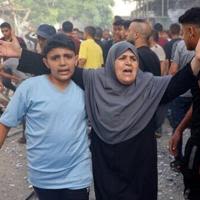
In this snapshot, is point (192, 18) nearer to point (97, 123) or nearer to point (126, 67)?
point (126, 67)

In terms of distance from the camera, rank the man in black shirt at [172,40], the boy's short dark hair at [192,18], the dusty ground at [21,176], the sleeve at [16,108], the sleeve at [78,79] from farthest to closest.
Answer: the man in black shirt at [172,40] → the dusty ground at [21,176] → the boy's short dark hair at [192,18] → the sleeve at [78,79] → the sleeve at [16,108]

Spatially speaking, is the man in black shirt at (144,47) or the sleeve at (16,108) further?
the man in black shirt at (144,47)

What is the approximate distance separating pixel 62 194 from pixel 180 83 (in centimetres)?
104

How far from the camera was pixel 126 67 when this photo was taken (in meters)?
2.64

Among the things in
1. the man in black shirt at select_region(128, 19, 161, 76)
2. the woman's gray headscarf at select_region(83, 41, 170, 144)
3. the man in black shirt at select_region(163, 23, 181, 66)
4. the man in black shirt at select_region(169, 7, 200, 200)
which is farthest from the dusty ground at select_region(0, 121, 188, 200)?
the woman's gray headscarf at select_region(83, 41, 170, 144)

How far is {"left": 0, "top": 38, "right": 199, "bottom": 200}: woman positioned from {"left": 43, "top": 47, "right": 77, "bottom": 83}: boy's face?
6.9 inches

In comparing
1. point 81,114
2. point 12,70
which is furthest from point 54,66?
point 12,70

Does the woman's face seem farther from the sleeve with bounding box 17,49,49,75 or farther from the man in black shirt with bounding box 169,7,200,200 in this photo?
the sleeve with bounding box 17,49,49,75

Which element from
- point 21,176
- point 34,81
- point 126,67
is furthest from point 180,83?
point 21,176

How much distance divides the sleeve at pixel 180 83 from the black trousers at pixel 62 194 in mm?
783

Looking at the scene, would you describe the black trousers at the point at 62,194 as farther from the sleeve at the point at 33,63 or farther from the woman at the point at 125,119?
the sleeve at the point at 33,63

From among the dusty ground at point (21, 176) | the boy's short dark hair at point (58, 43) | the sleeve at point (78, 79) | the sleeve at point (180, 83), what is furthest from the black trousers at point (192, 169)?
the dusty ground at point (21, 176)

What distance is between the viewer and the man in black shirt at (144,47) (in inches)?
190

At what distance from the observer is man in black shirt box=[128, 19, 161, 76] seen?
4816 mm
